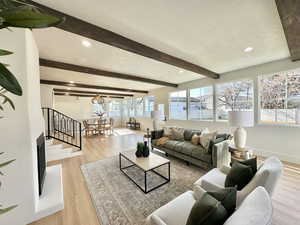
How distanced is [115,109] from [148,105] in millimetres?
4290

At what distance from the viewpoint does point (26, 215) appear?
1643 millimetres

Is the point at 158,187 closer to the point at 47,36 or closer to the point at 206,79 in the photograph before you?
the point at 47,36

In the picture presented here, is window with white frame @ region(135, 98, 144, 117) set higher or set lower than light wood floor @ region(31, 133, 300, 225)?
higher

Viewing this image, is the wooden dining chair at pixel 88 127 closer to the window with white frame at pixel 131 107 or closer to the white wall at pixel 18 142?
the window with white frame at pixel 131 107

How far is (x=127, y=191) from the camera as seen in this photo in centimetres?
221

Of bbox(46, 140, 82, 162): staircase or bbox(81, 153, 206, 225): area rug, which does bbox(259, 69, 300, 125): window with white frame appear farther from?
bbox(46, 140, 82, 162): staircase

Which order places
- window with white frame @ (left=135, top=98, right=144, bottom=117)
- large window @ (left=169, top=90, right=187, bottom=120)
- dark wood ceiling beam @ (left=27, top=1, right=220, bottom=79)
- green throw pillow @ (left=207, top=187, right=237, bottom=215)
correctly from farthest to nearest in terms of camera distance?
1. window with white frame @ (left=135, top=98, right=144, bottom=117)
2. large window @ (left=169, top=90, right=187, bottom=120)
3. dark wood ceiling beam @ (left=27, top=1, right=220, bottom=79)
4. green throw pillow @ (left=207, top=187, right=237, bottom=215)

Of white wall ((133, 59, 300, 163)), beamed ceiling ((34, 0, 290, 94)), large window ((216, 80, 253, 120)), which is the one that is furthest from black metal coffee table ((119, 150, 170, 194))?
large window ((216, 80, 253, 120))

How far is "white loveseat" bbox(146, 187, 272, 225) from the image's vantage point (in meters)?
0.71

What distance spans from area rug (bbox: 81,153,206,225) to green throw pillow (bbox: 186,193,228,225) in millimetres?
1137

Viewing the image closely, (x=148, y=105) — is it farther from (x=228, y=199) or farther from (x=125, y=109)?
(x=228, y=199)

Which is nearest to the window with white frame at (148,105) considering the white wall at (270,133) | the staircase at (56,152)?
the white wall at (270,133)

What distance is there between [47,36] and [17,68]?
109cm

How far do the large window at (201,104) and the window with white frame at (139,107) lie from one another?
4.10 m
